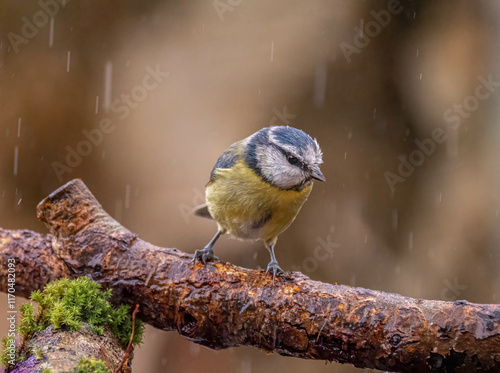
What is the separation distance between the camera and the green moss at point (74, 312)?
1.51 meters

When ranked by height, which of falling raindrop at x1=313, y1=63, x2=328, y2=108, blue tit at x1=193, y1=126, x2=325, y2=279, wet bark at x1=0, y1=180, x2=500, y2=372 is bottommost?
wet bark at x1=0, y1=180, x2=500, y2=372

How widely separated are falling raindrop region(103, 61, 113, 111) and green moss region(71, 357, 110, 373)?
3.19 metres

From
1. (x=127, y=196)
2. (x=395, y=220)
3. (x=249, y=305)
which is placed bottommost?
(x=249, y=305)

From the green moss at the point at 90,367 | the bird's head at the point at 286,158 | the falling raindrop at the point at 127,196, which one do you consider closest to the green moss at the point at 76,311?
the green moss at the point at 90,367

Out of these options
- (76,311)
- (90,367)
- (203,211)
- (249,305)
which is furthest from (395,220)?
(90,367)

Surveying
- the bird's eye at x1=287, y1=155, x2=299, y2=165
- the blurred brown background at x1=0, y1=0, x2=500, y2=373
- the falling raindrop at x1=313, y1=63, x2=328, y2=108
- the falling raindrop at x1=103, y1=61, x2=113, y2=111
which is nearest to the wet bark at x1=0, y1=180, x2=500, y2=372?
the bird's eye at x1=287, y1=155, x2=299, y2=165

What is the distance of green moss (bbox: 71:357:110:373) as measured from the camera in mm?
1276

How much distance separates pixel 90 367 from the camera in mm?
1296

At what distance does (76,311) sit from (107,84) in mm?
2970

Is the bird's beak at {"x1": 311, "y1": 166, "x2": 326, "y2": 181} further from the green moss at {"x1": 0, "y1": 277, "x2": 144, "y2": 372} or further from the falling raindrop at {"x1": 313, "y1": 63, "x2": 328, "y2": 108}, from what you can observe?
the falling raindrop at {"x1": 313, "y1": 63, "x2": 328, "y2": 108}

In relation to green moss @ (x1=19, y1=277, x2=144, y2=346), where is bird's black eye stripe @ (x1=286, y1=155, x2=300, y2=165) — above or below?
above

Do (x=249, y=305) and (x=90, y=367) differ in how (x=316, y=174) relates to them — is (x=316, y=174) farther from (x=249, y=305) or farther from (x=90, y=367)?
(x=90, y=367)

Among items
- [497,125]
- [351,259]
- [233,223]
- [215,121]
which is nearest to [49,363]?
[233,223]

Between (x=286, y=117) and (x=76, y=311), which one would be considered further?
(x=286, y=117)
